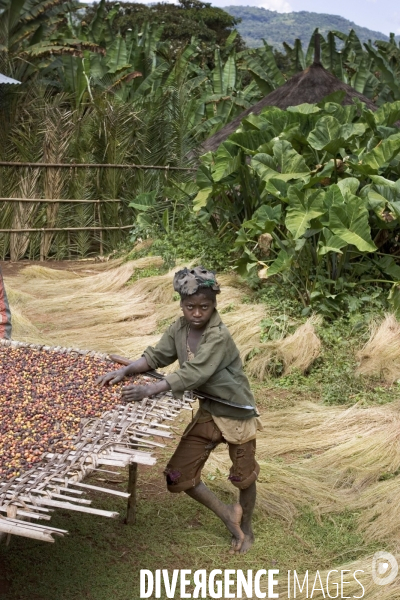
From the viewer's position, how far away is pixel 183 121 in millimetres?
11648

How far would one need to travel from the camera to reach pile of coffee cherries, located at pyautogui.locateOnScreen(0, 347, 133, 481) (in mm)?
2955

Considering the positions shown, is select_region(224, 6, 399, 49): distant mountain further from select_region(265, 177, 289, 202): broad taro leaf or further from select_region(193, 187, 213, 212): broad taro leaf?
select_region(265, 177, 289, 202): broad taro leaf

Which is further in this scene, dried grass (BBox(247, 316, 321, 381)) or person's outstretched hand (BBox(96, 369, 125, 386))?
dried grass (BBox(247, 316, 321, 381))

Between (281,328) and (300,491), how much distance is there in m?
2.28

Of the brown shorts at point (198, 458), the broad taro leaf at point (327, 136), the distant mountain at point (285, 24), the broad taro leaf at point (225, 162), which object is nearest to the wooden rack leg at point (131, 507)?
the brown shorts at point (198, 458)

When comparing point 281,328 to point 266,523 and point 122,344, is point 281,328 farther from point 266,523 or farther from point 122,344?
point 266,523

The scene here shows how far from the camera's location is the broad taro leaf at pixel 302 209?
6195 millimetres

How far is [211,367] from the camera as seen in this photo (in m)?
3.29

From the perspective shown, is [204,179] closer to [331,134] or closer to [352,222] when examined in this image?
[331,134]

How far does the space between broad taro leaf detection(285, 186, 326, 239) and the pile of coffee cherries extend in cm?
268

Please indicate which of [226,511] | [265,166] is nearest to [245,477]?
[226,511]

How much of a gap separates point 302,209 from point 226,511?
3.26 meters

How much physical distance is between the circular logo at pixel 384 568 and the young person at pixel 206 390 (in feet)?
1.92

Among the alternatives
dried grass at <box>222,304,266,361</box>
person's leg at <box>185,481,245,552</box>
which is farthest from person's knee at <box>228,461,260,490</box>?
dried grass at <box>222,304,266,361</box>
